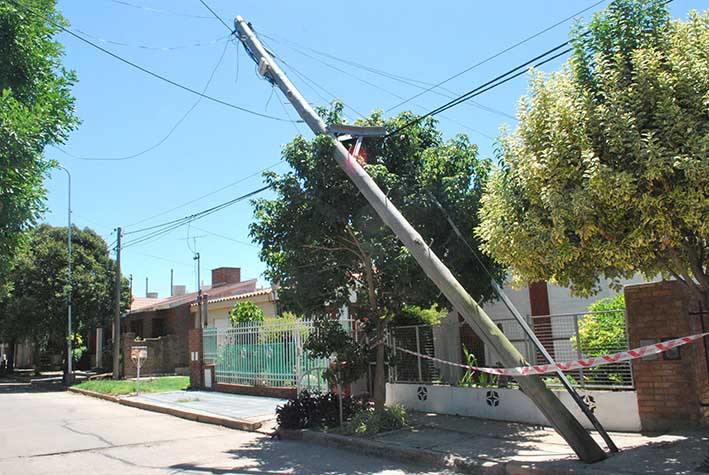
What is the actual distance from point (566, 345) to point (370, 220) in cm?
432

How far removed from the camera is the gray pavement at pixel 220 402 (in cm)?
1431

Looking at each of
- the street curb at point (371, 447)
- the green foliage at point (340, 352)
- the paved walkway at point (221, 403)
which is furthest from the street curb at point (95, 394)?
the green foliage at point (340, 352)

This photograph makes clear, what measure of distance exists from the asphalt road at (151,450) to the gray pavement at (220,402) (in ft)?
2.93

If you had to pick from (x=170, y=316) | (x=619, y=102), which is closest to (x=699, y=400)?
(x=619, y=102)

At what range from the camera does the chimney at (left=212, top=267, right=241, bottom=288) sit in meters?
38.6

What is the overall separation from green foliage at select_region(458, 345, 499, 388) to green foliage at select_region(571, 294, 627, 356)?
2044 mm

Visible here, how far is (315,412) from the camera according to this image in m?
11.7

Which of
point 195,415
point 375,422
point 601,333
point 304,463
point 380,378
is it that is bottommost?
point 304,463

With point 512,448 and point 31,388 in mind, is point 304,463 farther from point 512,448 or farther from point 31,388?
point 31,388

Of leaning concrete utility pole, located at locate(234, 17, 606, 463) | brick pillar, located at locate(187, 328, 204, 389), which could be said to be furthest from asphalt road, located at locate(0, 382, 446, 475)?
brick pillar, located at locate(187, 328, 204, 389)

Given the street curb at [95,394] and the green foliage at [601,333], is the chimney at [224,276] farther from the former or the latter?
the green foliage at [601,333]

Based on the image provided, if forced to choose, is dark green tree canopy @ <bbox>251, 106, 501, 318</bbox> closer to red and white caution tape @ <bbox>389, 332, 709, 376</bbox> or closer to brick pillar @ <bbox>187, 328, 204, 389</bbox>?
red and white caution tape @ <bbox>389, 332, 709, 376</bbox>

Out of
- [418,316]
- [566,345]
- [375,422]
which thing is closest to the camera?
[375,422]

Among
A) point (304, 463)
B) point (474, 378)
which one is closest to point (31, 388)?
point (474, 378)
